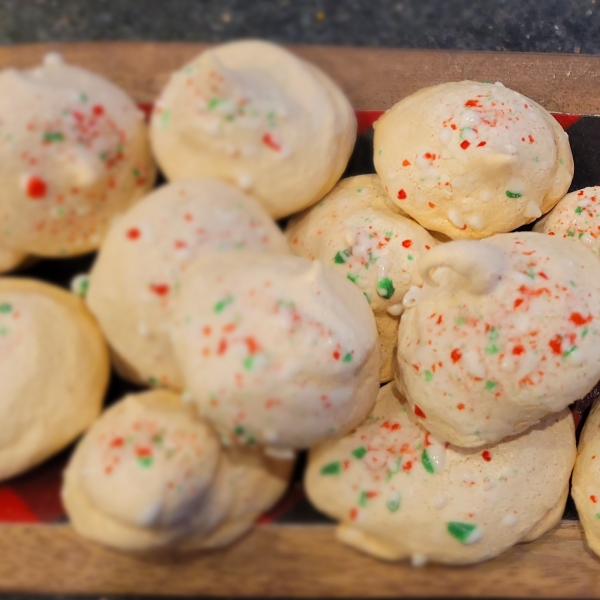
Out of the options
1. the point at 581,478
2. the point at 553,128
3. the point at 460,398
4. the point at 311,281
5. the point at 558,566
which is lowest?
the point at 558,566

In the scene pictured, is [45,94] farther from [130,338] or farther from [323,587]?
[323,587]

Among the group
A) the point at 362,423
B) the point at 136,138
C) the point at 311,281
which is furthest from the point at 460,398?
the point at 136,138

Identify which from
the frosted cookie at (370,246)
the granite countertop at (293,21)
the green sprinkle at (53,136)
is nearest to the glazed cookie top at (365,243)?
the frosted cookie at (370,246)

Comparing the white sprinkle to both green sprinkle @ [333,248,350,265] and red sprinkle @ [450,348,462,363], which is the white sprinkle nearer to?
red sprinkle @ [450,348,462,363]

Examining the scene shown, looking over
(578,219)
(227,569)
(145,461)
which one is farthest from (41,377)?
(578,219)

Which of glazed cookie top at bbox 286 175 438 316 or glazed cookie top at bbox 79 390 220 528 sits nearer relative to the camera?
glazed cookie top at bbox 79 390 220 528

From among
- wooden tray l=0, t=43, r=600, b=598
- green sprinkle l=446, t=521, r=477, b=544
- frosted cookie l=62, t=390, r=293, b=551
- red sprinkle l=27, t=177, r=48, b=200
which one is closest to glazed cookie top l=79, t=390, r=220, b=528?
frosted cookie l=62, t=390, r=293, b=551

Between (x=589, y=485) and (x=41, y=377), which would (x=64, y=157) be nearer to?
(x=41, y=377)

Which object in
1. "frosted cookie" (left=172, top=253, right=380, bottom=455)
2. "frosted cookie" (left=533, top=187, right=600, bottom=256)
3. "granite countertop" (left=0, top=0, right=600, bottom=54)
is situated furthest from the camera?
"frosted cookie" (left=533, top=187, right=600, bottom=256)
